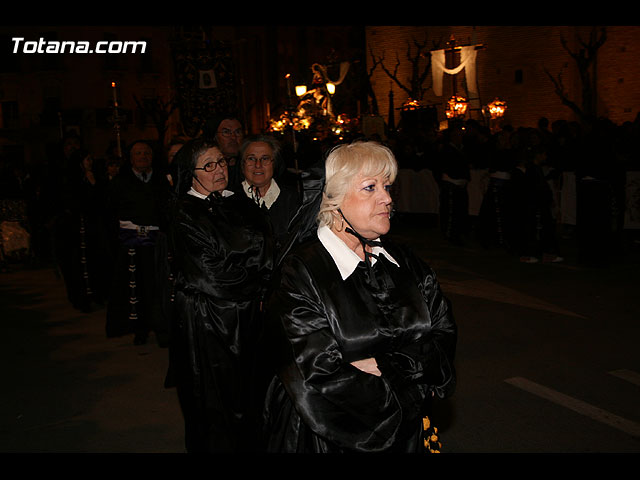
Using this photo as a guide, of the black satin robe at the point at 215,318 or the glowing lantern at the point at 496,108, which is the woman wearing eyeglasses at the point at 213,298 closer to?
the black satin robe at the point at 215,318

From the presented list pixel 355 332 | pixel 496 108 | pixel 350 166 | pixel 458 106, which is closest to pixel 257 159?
pixel 350 166

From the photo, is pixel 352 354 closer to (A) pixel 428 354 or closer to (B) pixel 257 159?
(A) pixel 428 354

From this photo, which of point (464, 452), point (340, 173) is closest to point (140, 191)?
point (464, 452)

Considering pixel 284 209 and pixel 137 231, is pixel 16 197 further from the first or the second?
pixel 284 209

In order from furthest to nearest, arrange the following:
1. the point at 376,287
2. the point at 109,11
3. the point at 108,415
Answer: the point at 109,11, the point at 108,415, the point at 376,287

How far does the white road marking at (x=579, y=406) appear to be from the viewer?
4.49 metres

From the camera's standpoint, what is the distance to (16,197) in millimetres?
12938

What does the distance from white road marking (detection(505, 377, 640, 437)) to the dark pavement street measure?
0.01 m

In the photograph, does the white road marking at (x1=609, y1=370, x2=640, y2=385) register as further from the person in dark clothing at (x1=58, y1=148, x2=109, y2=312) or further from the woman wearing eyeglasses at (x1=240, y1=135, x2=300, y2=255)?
the person in dark clothing at (x1=58, y1=148, x2=109, y2=312)

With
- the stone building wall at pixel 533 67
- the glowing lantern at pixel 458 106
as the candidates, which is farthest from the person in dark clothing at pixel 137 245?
the glowing lantern at pixel 458 106

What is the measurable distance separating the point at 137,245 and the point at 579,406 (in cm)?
447

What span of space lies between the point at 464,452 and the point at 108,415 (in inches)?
104

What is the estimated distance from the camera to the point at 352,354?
7.91 feet

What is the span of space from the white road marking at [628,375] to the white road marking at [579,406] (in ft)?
2.09
